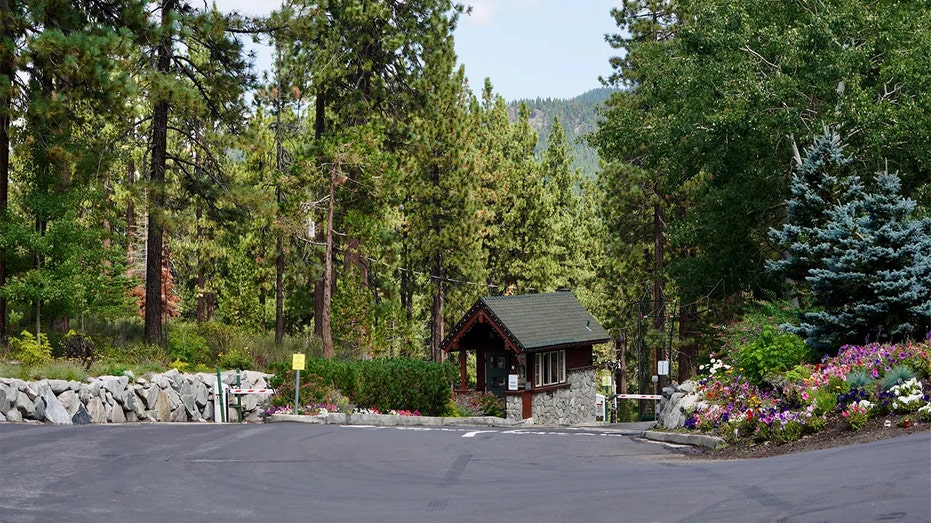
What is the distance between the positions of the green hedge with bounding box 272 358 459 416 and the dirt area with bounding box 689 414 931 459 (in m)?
13.7

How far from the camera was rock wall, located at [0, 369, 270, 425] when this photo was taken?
2041cm

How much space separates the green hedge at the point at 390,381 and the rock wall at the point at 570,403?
752cm

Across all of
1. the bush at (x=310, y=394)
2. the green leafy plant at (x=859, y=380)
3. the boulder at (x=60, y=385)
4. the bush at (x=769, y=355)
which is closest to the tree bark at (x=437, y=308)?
the bush at (x=310, y=394)

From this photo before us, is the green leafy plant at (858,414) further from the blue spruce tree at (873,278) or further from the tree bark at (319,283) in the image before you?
the tree bark at (319,283)

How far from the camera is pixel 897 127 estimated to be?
2741 cm

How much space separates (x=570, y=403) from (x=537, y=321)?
4370 mm

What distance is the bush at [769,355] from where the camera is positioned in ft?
61.3

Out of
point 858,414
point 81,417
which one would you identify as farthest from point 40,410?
point 858,414

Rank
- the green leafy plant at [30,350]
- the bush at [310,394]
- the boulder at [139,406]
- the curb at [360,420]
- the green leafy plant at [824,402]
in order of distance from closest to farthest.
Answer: the green leafy plant at [824,402] → the green leafy plant at [30,350] → the boulder at [139,406] → the curb at [360,420] → the bush at [310,394]

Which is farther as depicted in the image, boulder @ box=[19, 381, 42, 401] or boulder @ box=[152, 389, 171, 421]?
boulder @ box=[152, 389, 171, 421]

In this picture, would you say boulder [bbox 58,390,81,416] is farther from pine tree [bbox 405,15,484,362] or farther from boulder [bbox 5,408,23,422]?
pine tree [bbox 405,15,484,362]

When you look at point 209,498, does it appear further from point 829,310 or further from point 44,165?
point 44,165

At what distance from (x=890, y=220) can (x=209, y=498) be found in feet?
46.2

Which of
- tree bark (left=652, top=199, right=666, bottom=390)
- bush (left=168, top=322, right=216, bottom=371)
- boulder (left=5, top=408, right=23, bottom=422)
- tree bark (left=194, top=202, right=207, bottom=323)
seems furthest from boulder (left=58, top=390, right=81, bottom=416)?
tree bark (left=652, top=199, right=666, bottom=390)
